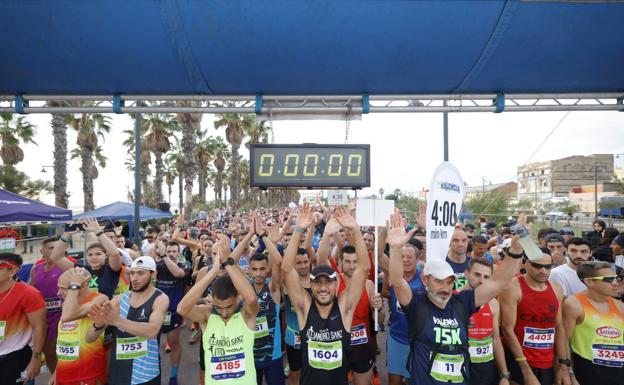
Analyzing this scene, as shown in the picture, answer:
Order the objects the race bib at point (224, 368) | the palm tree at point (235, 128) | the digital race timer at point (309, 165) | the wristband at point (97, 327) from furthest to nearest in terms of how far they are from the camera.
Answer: the palm tree at point (235, 128) → the digital race timer at point (309, 165) → the wristband at point (97, 327) → the race bib at point (224, 368)

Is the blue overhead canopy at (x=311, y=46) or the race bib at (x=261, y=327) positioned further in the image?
the race bib at (x=261, y=327)

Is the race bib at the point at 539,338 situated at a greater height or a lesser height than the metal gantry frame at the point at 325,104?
lesser

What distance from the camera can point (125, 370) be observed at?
3246mm

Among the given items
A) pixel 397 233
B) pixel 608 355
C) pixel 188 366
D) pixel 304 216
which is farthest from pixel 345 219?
pixel 188 366

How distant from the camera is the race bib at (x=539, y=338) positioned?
3.45 m

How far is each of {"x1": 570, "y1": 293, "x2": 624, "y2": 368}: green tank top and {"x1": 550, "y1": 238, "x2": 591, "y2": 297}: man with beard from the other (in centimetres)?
67

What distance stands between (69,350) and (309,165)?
3122 mm

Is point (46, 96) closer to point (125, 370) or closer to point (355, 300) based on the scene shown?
point (125, 370)

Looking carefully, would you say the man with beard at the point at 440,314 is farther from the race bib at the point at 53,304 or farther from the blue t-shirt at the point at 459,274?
the race bib at the point at 53,304

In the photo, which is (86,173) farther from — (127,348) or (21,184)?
(21,184)

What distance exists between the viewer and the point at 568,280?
4.14 m

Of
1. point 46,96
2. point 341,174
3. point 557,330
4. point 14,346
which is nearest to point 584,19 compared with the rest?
point 341,174

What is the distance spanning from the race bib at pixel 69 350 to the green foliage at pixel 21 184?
3790 cm

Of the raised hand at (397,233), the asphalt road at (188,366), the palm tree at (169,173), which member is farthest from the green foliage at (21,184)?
the raised hand at (397,233)
